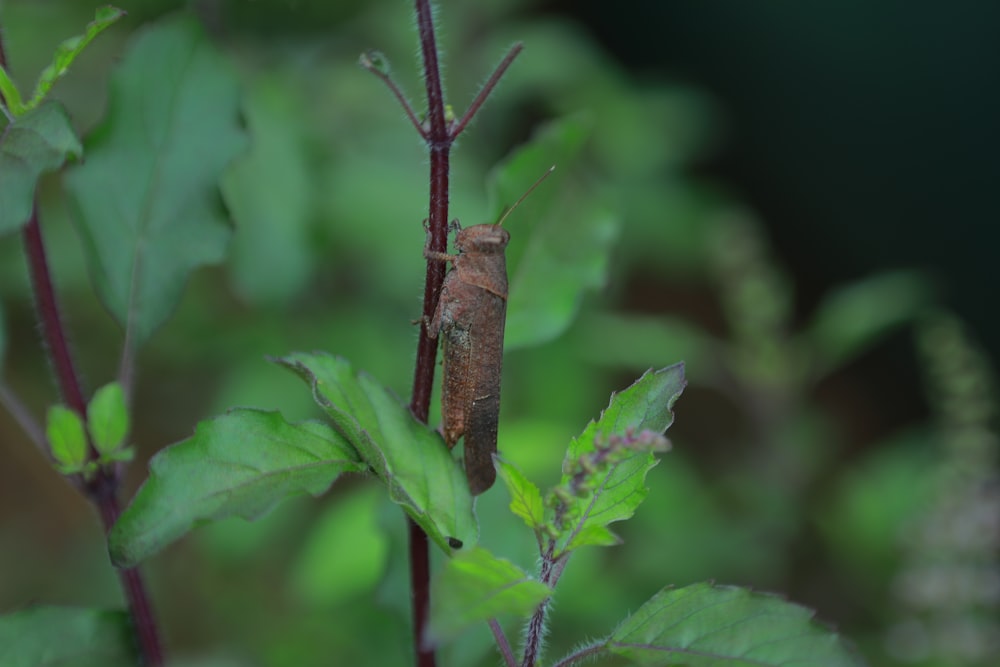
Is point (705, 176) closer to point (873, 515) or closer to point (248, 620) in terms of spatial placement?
Result: point (873, 515)

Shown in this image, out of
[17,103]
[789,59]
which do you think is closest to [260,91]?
[17,103]

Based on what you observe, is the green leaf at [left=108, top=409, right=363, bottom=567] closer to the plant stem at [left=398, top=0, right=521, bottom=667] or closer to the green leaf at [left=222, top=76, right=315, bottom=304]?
the plant stem at [left=398, top=0, right=521, bottom=667]

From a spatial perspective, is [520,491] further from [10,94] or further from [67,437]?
[10,94]

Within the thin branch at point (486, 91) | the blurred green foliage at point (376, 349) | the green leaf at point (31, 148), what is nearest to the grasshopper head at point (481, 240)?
the thin branch at point (486, 91)

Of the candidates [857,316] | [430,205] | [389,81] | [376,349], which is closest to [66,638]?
[430,205]

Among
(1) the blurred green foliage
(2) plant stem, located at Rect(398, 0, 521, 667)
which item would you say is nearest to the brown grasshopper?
(2) plant stem, located at Rect(398, 0, 521, 667)

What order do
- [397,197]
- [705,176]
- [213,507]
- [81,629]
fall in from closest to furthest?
1. [213,507]
2. [81,629]
3. [397,197]
4. [705,176]
